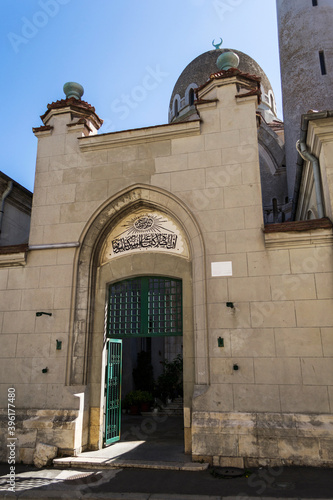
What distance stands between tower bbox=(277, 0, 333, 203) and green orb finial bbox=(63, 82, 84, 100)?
819 cm

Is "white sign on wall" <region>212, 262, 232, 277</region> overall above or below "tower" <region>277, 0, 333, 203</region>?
below

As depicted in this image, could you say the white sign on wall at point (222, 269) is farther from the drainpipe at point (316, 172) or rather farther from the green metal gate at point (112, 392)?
the green metal gate at point (112, 392)

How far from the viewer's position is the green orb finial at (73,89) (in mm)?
10922

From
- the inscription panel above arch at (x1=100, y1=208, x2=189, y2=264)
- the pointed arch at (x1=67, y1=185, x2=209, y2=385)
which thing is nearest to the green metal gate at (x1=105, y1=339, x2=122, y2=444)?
the pointed arch at (x1=67, y1=185, x2=209, y2=385)

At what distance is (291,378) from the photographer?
7156mm

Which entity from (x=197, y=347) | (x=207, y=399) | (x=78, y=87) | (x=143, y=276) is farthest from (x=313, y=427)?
(x=78, y=87)

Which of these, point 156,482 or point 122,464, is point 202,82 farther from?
point 156,482

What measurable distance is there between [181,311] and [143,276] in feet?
4.06

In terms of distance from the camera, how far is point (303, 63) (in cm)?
1501

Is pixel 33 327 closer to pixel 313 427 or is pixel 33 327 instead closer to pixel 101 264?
pixel 101 264

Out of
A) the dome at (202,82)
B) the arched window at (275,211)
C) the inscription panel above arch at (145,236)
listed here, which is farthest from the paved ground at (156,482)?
the dome at (202,82)

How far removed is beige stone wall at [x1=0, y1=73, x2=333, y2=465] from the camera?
7074 millimetres

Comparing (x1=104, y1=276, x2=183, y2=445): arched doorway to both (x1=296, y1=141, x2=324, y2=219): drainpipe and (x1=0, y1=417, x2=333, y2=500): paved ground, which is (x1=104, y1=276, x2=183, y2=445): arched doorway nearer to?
(x1=0, y1=417, x2=333, y2=500): paved ground

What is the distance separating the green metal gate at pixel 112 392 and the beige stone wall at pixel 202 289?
0.40m
